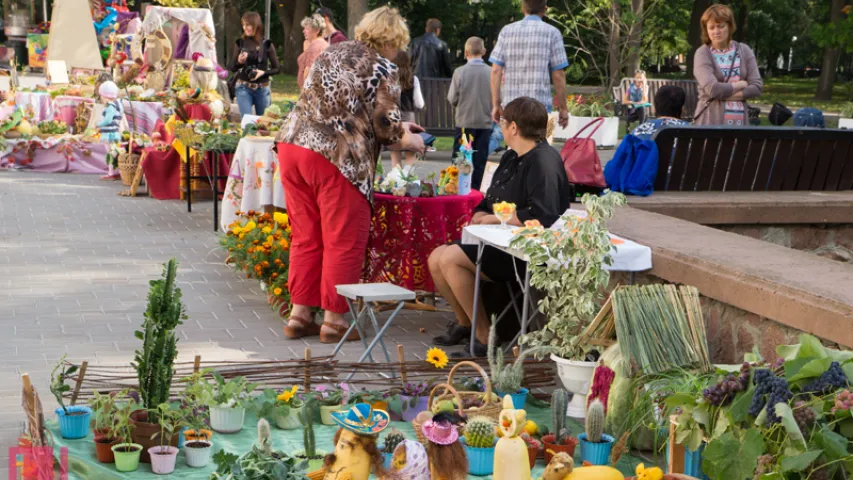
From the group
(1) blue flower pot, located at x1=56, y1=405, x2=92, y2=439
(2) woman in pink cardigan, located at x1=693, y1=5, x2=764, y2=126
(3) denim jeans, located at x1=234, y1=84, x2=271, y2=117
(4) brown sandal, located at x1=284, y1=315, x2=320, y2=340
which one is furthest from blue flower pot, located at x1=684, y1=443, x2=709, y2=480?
(3) denim jeans, located at x1=234, y1=84, x2=271, y2=117

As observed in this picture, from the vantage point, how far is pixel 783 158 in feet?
25.9

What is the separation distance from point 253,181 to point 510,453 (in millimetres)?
5476

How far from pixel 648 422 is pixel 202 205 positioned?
25.9 feet

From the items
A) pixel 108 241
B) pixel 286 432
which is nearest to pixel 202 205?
pixel 108 241

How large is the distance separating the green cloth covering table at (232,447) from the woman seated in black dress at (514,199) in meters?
1.01

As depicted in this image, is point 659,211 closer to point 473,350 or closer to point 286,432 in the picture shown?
point 473,350

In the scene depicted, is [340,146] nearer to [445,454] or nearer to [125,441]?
[125,441]

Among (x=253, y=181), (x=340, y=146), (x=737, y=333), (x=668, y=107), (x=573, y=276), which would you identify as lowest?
(x=253, y=181)

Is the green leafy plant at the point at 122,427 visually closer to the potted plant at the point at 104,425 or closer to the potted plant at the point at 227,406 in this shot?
the potted plant at the point at 104,425

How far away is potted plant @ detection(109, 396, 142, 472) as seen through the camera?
4.27m

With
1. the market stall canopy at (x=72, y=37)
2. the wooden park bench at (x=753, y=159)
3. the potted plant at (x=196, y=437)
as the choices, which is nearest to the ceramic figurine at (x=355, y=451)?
the potted plant at (x=196, y=437)

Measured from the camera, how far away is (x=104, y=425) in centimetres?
443

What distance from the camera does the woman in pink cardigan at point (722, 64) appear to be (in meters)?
7.63

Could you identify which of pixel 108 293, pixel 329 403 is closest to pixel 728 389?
pixel 329 403
